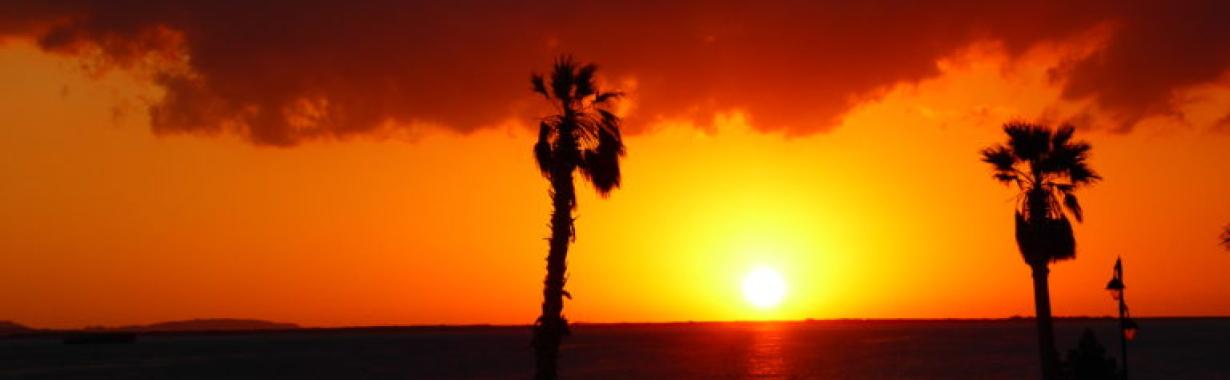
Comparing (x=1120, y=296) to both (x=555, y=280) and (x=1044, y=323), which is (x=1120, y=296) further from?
(x=555, y=280)

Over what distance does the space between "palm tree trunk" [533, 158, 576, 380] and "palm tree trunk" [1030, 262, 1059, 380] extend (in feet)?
56.8

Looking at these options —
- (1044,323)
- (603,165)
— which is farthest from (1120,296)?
(603,165)

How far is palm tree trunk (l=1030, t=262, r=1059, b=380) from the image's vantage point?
139 ft

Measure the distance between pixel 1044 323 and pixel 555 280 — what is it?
1850cm

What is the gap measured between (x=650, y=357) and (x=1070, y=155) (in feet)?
318

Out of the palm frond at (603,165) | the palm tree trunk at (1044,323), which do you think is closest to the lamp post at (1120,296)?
the palm tree trunk at (1044,323)

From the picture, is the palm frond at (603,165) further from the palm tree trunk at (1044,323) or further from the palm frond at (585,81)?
the palm tree trunk at (1044,323)

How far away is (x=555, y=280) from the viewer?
34781 mm

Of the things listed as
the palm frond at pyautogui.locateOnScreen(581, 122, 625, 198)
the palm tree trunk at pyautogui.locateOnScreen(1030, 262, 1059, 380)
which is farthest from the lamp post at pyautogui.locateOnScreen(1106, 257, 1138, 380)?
the palm frond at pyautogui.locateOnScreen(581, 122, 625, 198)

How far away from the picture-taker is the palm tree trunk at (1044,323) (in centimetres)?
4244

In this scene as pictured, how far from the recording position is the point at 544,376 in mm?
34406

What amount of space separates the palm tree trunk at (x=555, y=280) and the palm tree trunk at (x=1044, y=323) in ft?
56.8

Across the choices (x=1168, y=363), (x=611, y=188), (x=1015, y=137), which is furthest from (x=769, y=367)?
(x=611, y=188)

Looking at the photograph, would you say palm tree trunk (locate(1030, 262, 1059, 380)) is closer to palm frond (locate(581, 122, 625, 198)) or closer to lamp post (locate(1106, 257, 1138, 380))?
lamp post (locate(1106, 257, 1138, 380))
